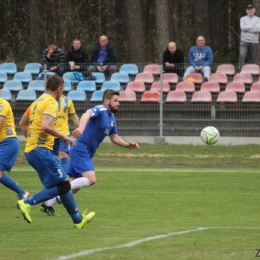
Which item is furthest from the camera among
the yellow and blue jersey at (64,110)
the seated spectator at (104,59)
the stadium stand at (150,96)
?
the seated spectator at (104,59)

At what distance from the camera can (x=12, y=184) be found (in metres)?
12.8

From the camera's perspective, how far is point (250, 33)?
982 inches

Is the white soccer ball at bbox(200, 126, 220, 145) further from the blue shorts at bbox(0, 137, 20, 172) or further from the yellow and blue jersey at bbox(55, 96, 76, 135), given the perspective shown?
the blue shorts at bbox(0, 137, 20, 172)

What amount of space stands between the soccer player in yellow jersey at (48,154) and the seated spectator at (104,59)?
13.9m

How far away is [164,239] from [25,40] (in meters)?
31.6

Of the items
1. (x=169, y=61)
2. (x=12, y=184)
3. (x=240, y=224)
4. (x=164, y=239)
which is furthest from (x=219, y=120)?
(x=164, y=239)

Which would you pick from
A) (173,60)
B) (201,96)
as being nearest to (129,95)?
(173,60)

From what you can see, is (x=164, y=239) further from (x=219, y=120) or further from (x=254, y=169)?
(x=219, y=120)

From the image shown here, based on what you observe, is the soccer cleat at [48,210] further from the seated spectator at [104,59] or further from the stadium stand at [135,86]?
the seated spectator at [104,59]

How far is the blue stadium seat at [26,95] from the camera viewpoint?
2439cm

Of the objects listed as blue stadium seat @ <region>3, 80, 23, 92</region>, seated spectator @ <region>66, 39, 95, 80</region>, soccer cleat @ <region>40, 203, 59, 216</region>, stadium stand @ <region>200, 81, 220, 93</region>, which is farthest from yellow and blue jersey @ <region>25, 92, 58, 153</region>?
blue stadium seat @ <region>3, 80, 23, 92</region>

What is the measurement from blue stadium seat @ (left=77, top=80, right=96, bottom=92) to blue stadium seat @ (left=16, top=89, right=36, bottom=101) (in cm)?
135

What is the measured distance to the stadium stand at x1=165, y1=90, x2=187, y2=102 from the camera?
23750mm

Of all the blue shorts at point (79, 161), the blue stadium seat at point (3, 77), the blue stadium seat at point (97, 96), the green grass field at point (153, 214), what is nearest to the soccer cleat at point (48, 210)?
the green grass field at point (153, 214)
